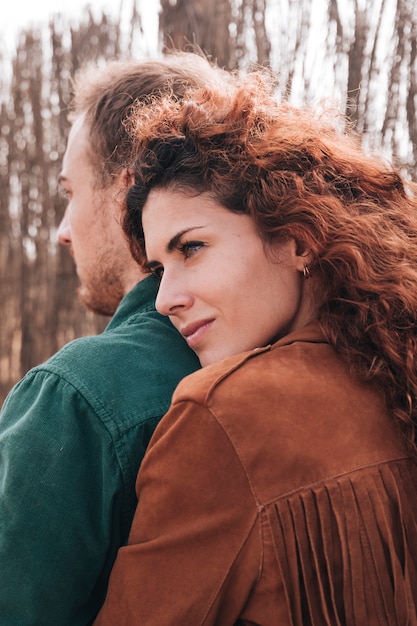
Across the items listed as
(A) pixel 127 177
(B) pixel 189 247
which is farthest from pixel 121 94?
(B) pixel 189 247

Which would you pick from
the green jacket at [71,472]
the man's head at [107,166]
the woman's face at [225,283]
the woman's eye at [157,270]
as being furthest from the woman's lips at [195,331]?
the man's head at [107,166]

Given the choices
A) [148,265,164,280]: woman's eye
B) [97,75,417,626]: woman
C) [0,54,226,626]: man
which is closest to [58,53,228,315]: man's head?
[148,265,164,280]: woman's eye

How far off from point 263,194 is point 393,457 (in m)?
0.69

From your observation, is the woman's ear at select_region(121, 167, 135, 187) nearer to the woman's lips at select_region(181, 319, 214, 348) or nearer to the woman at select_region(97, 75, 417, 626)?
the woman at select_region(97, 75, 417, 626)

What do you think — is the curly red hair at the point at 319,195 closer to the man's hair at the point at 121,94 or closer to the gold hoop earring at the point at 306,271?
the gold hoop earring at the point at 306,271

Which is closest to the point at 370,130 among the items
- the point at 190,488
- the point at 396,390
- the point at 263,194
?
the point at 263,194

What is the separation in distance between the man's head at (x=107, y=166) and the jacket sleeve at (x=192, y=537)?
1026 mm

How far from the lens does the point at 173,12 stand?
465 centimetres

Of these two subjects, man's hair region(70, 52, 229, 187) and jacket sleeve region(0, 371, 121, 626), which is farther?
man's hair region(70, 52, 229, 187)

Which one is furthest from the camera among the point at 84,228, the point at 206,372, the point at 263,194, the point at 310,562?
the point at 84,228

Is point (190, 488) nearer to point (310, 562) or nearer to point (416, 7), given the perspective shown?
point (310, 562)

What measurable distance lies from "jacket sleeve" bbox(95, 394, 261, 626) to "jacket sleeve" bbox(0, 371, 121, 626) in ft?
0.62

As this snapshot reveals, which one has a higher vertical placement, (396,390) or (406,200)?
(406,200)

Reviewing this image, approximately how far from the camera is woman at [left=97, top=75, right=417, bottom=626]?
4.50 ft
